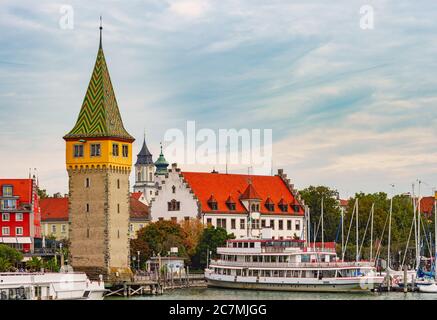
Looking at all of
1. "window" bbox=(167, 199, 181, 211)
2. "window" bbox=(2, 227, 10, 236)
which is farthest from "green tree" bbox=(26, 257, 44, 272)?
"window" bbox=(167, 199, 181, 211)

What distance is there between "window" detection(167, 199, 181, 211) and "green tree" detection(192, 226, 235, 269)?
35.1ft

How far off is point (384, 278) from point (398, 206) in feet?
124

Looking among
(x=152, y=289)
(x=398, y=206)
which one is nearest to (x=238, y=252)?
(x=152, y=289)

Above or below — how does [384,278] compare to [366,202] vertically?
below

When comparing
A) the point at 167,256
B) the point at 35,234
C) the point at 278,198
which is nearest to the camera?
the point at 167,256

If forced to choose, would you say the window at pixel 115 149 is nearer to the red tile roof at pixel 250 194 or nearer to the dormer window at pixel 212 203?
the dormer window at pixel 212 203

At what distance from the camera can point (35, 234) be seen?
319 feet

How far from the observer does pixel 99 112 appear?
80.3 meters

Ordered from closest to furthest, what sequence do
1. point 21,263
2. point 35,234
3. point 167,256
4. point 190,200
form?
point 21,263 → point 167,256 → point 35,234 → point 190,200

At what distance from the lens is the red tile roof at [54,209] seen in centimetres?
12912

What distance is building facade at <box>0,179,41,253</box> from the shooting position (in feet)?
302

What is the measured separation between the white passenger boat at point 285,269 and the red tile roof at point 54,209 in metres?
46.1
